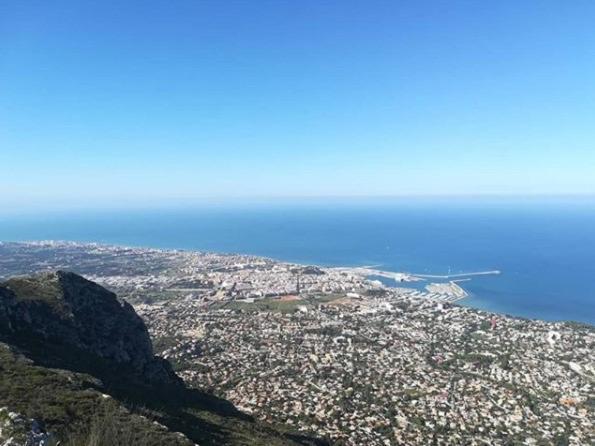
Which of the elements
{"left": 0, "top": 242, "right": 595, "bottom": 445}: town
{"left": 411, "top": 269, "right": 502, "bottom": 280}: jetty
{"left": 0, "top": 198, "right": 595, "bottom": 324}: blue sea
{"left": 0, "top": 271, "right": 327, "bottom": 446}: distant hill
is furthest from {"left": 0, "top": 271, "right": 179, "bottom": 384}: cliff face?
{"left": 411, "top": 269, "right": 502, "bottom": 280}: jetty

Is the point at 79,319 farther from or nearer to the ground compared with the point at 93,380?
nearer to the ground

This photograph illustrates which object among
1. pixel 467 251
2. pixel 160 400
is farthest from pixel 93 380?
pixel 467 251

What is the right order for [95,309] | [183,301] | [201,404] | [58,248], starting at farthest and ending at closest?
1. [58,248]
2. [183,301]
3. [95,309]
4. [201,404]

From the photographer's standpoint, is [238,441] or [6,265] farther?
[6,265]

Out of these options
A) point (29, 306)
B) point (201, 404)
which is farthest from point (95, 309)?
point (201, 404)

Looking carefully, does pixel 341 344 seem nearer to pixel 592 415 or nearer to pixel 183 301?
pixel 592 415

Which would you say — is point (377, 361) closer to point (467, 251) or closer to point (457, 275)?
point (457, 275)
